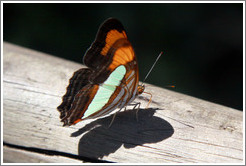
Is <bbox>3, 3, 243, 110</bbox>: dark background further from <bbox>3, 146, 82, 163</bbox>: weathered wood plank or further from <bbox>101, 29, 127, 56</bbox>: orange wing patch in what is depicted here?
<bbox>3, 146, 82, 163</bbox>: weathered wood plank

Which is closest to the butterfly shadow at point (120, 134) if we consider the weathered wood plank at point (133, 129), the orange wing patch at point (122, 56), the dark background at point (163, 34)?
the weathered wood plank at point (133, 129)

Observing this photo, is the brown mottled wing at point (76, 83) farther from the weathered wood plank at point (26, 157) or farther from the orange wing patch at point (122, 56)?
the weathered wood plank at point (26, 157)

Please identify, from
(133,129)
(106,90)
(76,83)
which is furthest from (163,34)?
(133,129)

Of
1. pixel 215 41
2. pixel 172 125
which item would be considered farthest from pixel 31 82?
pixel 215 41

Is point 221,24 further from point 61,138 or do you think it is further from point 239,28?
point 61,138

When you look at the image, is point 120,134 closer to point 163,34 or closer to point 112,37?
point 112,37

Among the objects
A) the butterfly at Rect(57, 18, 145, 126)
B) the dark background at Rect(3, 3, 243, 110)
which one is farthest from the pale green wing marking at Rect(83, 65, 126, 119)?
the dark background at Rect(3, 3, 243, 110)
